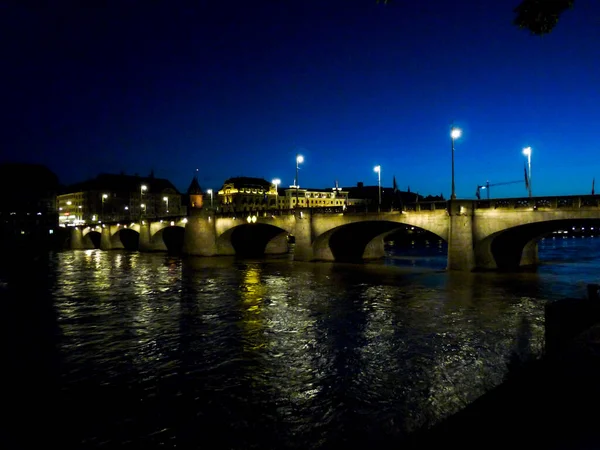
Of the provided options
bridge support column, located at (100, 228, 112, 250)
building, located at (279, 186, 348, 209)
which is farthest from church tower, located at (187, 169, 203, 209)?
building, located at (279, 186, 348, 209)

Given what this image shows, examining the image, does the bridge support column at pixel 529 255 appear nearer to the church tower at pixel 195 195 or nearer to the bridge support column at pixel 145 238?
the church tower at pixel 195 195

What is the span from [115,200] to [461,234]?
13473 centimetres

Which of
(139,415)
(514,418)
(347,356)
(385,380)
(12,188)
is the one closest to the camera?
(514,418)

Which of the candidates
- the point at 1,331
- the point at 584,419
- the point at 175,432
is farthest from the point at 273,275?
the point at 584,419

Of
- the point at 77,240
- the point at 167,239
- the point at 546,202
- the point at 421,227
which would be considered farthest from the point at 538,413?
the point at 77,240

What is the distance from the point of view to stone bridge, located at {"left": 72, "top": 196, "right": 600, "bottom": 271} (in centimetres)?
3659

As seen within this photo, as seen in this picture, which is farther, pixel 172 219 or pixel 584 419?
pixel 172 219

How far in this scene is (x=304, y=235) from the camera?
5459 centimetres

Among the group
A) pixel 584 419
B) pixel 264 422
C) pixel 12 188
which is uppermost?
pixel 12 188

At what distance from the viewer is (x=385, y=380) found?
518 inches

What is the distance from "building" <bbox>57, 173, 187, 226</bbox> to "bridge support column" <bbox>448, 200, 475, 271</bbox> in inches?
4681

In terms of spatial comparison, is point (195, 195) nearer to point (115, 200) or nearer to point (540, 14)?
point (540, 14)

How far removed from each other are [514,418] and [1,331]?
71.9 feet

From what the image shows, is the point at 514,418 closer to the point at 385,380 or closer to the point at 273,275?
the point at 385,380
